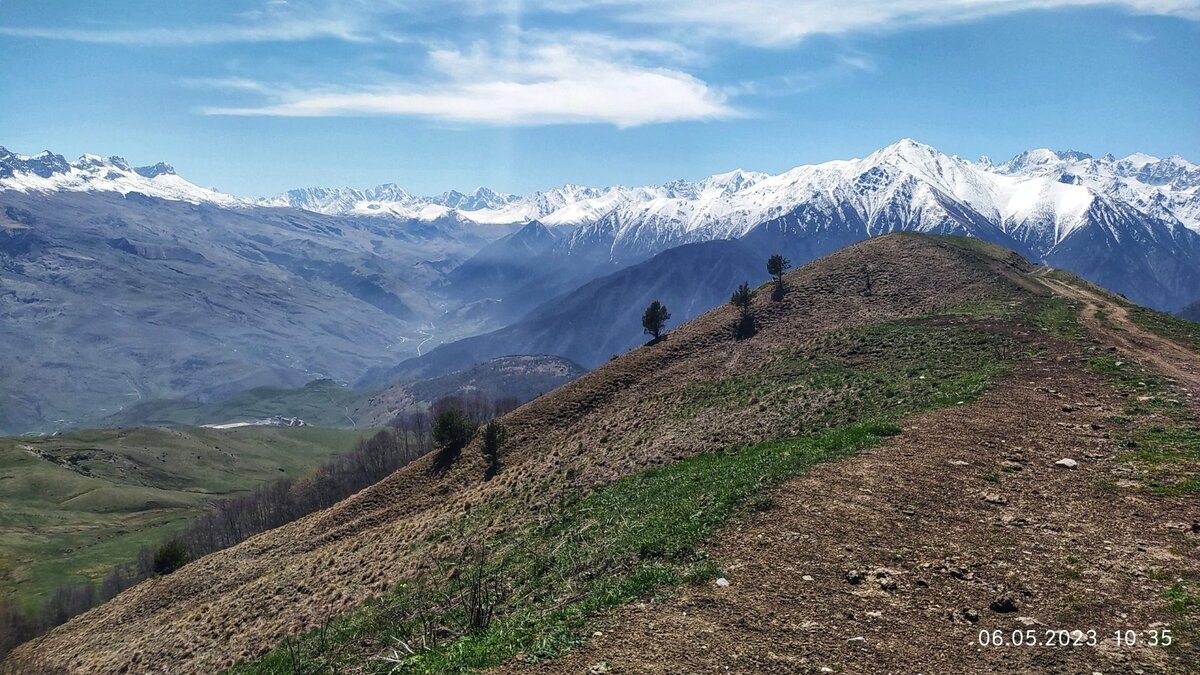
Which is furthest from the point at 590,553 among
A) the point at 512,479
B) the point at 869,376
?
the point at 869,376

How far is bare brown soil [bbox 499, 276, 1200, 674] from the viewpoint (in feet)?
42.2

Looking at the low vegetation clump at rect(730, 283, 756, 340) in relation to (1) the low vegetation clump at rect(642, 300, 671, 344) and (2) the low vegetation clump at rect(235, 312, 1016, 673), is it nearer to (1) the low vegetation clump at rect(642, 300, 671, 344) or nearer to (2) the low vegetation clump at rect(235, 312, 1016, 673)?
(1) the low vegetation clump at rect(642, 300, 671, 344)

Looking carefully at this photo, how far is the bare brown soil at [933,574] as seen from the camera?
12852 mm

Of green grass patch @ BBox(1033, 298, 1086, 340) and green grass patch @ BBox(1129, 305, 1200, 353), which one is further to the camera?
green grass patch @ BBox(1033, 298, 1086, 340)

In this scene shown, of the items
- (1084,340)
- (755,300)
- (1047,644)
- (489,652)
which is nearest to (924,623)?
(1047,644)

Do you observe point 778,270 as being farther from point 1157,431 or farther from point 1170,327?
point 1157,431

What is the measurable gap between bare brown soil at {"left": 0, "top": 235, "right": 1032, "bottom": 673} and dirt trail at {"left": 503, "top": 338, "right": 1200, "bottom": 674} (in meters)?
15.0

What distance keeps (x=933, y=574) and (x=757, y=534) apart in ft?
15.8

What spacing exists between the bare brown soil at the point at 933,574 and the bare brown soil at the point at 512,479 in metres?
14.7

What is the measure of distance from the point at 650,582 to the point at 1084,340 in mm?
42691

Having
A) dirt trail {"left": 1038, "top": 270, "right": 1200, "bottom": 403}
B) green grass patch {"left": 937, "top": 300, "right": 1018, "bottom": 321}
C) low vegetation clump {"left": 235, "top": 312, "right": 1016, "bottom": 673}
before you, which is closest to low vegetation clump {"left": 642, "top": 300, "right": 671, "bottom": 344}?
low vegetation clump {"left": 235, "top": 312, "right": 1016, "bottom": 673}

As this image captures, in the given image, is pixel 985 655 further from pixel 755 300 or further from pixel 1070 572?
pixel 755 300

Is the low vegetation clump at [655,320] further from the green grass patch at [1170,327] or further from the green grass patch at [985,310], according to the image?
the green grass patch at [1170,327]

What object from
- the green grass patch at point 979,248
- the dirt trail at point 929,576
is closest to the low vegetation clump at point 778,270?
the green grass patch at point 979,248
